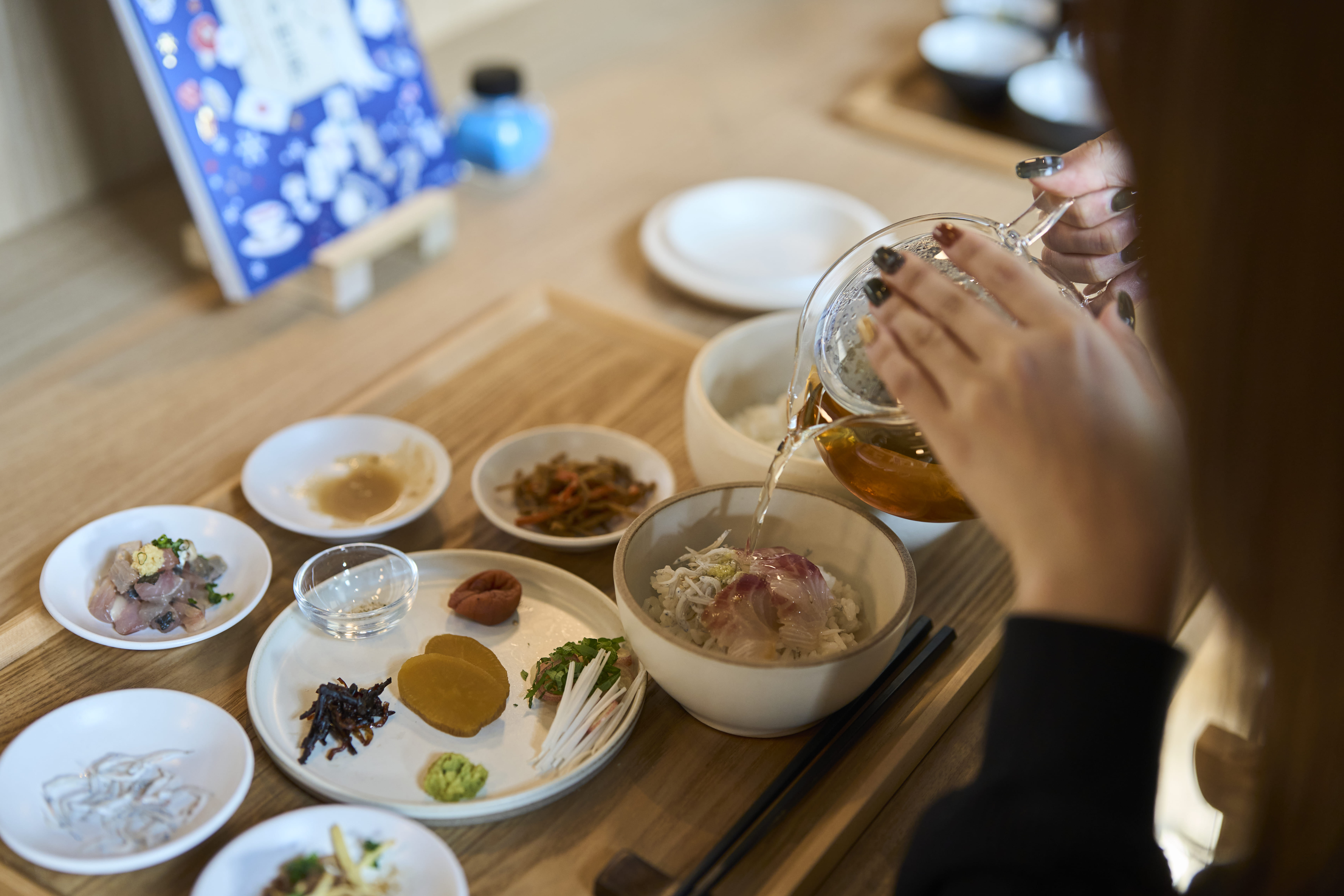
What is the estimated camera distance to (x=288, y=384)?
1.44 m

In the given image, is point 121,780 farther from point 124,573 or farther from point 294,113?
point 294,113

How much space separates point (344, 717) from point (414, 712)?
2.4 inches

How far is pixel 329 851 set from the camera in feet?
2.67

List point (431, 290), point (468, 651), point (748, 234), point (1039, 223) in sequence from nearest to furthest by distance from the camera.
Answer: point (468, 651), point (1039, 223), point (431, 290), point (748, 234)

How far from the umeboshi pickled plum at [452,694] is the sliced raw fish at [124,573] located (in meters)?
0.28

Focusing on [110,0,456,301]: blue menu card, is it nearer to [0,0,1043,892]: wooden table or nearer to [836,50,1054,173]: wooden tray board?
[0,0,1043,892]: wooden table

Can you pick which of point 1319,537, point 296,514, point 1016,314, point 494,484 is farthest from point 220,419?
point 1319,537

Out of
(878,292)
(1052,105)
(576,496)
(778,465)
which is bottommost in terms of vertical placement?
(1052,105)

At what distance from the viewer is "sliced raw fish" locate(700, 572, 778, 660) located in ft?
2.97

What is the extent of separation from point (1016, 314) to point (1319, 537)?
25 centimetres

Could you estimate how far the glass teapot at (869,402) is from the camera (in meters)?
0.93

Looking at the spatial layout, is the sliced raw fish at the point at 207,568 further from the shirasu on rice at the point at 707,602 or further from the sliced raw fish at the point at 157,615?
the shirasu on rice at the point at 707,602

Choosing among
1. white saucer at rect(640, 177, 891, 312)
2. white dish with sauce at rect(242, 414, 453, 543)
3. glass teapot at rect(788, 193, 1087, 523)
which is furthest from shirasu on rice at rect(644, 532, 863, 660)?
white saucer at rect(640, 177, 891, 312)

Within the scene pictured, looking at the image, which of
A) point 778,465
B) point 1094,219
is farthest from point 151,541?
point 1094,219
